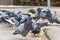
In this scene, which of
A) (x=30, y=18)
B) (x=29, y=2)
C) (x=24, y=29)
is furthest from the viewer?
(x=29, y=2)

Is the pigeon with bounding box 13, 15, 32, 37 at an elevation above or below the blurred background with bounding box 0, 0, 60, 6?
below

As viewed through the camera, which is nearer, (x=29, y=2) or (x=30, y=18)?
(x=30, y=18)

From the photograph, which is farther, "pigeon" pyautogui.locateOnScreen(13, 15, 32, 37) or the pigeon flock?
the pigeon flock

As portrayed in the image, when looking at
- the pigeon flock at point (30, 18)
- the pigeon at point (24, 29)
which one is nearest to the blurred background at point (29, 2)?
the pigeon flock at point (30, 18)

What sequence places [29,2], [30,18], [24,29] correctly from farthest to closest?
1. [29,2]
2. [30,18]
3. [24,29]

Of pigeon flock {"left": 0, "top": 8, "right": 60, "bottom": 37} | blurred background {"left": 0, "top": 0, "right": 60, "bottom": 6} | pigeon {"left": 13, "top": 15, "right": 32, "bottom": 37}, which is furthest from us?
blurred background {"left": 0, "top": 0, "right": 60, "bottom": 6}

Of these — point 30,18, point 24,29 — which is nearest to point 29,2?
point 30,18

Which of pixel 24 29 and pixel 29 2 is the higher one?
pixel 29 2

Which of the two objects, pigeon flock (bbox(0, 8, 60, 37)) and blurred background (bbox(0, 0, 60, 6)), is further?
blurred background (bbox(0, 0, 60, 6))

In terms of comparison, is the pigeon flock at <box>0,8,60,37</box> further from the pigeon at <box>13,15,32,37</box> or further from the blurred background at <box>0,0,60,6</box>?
the blurred background at <box>0,0,60,6</box>

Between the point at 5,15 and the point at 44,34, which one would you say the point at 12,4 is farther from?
the point at 44,34

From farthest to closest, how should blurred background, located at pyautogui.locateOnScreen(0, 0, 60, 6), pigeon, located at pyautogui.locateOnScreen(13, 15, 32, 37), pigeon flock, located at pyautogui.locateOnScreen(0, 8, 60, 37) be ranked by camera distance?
blurred background, located at pyautogui.locateOnScreen(0, 0, 60, 6) → pigeon flock, located at pyautogui.locateOnScreen(0, 8, 60, 37) → pigeon, located at pyautogui.locateOnScreen(13, 15, 32, 37)

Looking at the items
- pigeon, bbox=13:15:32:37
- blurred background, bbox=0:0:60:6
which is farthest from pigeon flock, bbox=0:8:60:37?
blurred background, bbox=0:0:60:6

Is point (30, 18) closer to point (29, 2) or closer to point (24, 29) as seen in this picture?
point (24, 29)
